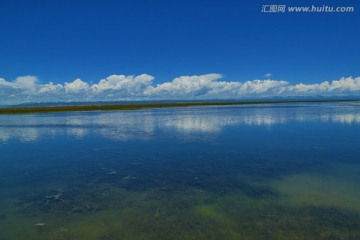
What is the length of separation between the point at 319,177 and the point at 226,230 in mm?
7181

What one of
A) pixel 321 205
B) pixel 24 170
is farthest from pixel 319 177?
pixel 24 170

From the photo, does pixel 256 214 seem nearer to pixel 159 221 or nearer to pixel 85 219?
pixel 159 221

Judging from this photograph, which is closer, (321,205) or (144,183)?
(321,205)

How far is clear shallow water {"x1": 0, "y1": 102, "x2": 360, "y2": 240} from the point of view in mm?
8422

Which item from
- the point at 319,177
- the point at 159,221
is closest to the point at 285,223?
the point at 159,221

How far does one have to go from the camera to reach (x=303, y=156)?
17375 mm

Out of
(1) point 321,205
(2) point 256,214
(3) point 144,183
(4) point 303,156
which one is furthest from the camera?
(4) point 303,156

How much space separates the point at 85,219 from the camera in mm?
9141

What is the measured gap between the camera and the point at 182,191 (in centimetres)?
1152

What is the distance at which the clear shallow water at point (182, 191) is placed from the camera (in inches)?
332

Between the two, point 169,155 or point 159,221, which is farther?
point 169,155

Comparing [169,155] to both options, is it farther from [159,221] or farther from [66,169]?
[159,221]

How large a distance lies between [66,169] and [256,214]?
10673mm

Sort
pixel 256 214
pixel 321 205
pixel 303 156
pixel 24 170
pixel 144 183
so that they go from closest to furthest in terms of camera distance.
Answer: pixel 256 214 → pixel 321 205 → pixel 144 183 → pixel 24 170 → pixel 303 156
